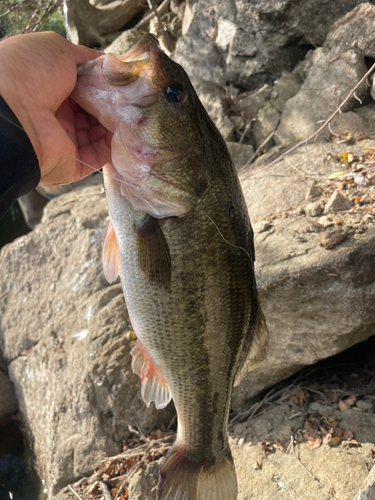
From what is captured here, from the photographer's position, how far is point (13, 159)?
158 centimetres

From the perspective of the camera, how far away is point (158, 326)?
6.66 feet

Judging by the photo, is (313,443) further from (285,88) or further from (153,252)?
(285,88)

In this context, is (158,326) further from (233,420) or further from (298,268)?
(233,420)

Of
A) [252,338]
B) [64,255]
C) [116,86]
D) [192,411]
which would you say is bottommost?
[64,255]

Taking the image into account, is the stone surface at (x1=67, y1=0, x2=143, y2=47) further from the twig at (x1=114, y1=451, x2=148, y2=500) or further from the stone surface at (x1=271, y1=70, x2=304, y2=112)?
the twig at (x1=114, y1=451, x2=148, y2=500)

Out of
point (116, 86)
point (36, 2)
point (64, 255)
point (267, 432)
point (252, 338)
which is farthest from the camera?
point (36, 2)

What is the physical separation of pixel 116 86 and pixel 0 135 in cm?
47

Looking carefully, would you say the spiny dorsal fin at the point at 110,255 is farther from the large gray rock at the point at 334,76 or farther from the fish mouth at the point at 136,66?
the large gray rock at the point at 334,76

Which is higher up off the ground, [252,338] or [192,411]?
[252,338]

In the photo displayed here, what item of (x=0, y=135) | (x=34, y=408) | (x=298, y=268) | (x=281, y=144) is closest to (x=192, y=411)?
(x=298, y=268)

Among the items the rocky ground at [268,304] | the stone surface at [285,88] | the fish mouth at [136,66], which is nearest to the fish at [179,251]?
the fish mouth at [136,66]

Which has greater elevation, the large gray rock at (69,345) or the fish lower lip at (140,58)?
the fish lower lip at (140,58)

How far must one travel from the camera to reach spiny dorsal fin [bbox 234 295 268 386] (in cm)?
215

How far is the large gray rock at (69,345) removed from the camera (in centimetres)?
377
